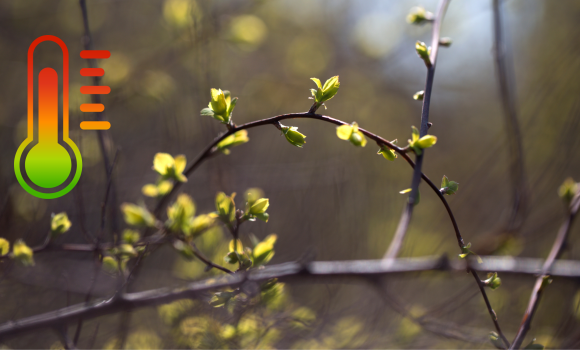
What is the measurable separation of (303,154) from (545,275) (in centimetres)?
170

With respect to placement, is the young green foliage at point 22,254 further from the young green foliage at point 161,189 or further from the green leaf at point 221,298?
the green leaf at point 221,298

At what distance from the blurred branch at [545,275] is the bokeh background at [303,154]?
0.15 metres

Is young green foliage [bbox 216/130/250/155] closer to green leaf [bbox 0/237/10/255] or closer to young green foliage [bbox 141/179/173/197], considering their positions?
young green foliage [bbox 141/179/173/197]

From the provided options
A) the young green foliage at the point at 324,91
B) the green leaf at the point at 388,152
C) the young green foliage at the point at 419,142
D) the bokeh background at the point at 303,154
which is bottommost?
the bokeh background at the point at 303,154

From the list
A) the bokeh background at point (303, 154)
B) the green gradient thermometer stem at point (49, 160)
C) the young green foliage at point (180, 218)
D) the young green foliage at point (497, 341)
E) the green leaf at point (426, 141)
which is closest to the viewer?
the green leaf at point (426, 141)

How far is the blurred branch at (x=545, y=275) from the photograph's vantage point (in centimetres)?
59

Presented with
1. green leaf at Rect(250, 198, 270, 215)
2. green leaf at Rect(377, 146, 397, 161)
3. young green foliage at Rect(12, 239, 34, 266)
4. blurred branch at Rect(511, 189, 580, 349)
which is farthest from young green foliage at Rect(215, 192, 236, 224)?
blurred branch at Rect(511, 189, 580, 349)

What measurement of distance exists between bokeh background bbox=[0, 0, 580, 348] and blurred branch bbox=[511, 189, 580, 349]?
152 mm

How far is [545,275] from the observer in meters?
0.60

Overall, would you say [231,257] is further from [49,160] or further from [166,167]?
[49,160]

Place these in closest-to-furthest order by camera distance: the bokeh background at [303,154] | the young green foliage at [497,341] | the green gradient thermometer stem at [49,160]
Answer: the young green foliage at [497,341] → the green gradient thermometer stem at [49,160] → the bokeh background at [303,154]

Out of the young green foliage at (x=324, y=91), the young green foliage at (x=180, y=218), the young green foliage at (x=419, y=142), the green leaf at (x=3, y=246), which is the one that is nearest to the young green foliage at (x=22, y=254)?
the green leaf at (x=3, y=246)

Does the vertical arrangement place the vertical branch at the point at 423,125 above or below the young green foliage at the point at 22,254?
above

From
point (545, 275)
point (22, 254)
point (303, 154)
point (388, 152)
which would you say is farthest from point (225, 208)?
point (303, 154)
